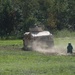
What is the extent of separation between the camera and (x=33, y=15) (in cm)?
4769

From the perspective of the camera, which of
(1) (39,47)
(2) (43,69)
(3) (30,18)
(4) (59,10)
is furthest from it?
(4) (59,10)

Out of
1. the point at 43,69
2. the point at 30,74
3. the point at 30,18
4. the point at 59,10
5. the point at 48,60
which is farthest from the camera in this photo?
the point at 59,10

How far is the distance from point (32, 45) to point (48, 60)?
8.33m

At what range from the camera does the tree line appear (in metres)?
46.2

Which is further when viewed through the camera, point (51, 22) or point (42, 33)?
point (51, 22)

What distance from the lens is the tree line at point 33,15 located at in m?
46.2

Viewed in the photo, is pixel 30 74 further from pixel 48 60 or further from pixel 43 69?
pixel 48 60

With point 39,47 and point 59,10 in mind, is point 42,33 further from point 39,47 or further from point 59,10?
point 59,10

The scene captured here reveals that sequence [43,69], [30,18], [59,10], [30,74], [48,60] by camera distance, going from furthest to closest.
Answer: [59,10] → [30,18] → [48,60] → [43,69] → [30,74]

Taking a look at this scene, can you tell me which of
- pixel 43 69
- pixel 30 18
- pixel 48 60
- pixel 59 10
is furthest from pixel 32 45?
pixel 59 10

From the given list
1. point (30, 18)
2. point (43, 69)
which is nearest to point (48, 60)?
point (43, 69)

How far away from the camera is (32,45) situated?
86.4 ft

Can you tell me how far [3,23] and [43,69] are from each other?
32281mm

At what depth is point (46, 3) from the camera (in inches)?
1989
